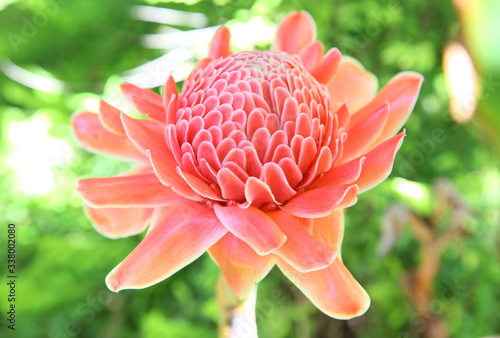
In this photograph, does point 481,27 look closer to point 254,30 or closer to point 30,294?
point 254,30

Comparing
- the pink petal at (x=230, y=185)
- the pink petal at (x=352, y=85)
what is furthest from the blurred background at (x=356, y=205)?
the pink petal at (x=230, y=185)

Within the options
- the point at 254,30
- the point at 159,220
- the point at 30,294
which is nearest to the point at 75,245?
the point at 30,294

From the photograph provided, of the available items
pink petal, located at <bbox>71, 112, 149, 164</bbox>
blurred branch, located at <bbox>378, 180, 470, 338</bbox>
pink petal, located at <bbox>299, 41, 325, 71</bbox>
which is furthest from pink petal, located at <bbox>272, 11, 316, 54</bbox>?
blurred branch, located at <bbox>378, 180, 470, 338</bbox>

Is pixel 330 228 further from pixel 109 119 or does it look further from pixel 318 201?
pixel 109 119

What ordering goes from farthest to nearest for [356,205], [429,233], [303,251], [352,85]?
1. [356,205]
2. [429,233]
3. [352,85]
4. [303,251]

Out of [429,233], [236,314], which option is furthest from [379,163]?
[429,233]

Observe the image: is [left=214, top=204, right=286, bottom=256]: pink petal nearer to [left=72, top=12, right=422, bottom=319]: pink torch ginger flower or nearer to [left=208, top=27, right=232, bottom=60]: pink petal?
[left=72, top=12, right=422, bottom=319]: pink torch ginger flower
